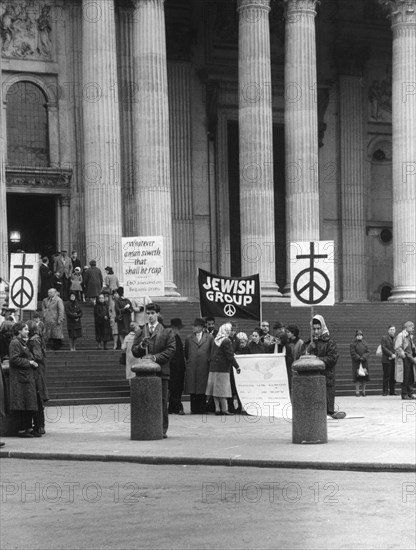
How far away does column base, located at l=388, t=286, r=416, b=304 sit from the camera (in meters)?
41.6

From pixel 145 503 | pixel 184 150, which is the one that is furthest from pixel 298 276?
pixel 184 150

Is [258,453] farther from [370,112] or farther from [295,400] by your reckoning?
[370,112]

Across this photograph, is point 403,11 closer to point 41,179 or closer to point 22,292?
point 41,179

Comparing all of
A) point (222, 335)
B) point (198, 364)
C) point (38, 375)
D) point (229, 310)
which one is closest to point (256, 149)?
point (229, 310)

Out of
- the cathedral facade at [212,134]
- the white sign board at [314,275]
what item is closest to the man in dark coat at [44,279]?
the cathedral facade at [212,134]

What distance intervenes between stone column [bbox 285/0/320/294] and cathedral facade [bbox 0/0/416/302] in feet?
0.14

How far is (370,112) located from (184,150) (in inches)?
330

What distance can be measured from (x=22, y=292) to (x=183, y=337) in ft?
35.3

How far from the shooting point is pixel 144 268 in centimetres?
2302

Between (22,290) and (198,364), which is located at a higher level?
(22,290)

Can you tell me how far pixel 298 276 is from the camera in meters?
19.8

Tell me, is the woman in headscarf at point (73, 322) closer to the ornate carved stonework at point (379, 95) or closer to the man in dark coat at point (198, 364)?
the man in dark coat at point (198, 364)

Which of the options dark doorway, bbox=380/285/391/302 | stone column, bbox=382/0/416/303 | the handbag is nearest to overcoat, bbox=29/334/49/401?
the handbag

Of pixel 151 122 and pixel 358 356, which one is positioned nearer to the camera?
pixel 358 356
